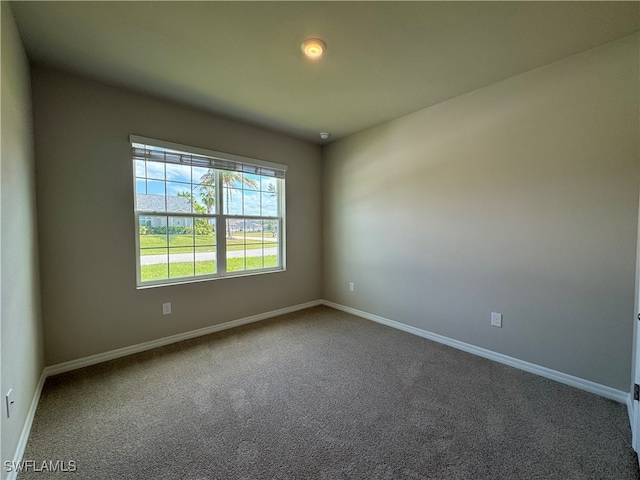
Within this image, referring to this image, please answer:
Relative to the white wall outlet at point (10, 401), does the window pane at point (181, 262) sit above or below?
above

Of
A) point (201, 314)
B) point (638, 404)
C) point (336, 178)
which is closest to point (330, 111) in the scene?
point (336, 178)

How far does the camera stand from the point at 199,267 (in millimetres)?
3117

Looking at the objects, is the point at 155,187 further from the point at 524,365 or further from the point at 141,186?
the point at 524,365

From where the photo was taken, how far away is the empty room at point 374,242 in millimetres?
1546

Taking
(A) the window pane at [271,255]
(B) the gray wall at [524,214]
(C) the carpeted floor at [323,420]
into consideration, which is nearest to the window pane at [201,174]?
(A) the window pane at [271,255]

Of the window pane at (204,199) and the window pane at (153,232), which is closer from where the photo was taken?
the window pane at (153,232)

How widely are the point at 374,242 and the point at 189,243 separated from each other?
2.25m

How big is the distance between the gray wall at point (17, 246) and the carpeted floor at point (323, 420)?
28cm

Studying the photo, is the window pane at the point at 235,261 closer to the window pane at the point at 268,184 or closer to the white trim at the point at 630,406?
the window pane at the point at 268,184

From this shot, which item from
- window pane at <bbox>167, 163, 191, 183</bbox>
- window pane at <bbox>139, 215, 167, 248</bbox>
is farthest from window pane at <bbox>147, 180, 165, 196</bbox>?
window pane at <bbox>139, 215, 167, 248</bbox>

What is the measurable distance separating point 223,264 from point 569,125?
3.55 m

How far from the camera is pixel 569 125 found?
208 cm

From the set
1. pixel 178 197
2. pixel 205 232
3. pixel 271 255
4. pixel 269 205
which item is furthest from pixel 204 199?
pixel 271 255

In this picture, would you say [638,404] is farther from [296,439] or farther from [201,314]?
[201,314]
